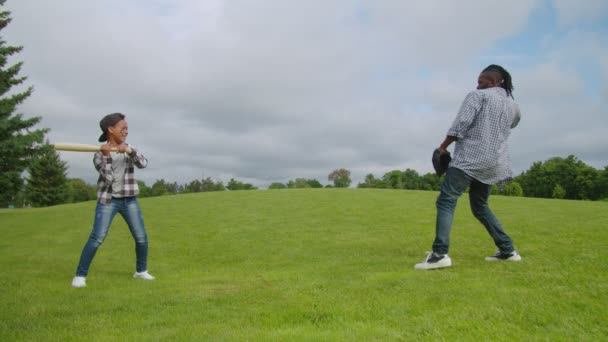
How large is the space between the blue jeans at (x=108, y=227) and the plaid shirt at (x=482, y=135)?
4776 mm

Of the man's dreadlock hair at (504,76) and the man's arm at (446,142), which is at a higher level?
the man's dreadlock hair at (504,76)

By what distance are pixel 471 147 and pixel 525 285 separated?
206 centimetres

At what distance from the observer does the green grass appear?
317 cm

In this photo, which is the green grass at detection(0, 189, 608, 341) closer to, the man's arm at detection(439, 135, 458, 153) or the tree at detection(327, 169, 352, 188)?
the man's arm at detection(439, 135, 458, 153)

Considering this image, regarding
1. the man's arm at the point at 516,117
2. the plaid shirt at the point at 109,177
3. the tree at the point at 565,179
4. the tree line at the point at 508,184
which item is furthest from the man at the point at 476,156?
the tree at the point at 565,179

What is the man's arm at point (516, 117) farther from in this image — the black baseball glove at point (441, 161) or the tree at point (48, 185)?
the tree at point (48, 185)

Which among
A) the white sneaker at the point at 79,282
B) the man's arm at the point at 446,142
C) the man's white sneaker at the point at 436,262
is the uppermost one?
the man's arm at the point at 446,142

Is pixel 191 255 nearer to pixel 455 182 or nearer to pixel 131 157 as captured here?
pixel 131 157

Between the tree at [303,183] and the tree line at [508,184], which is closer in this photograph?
the tree line at [508,184]

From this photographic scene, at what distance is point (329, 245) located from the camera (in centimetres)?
966

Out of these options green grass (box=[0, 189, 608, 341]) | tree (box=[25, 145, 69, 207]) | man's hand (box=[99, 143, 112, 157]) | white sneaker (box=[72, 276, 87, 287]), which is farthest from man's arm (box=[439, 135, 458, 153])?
tree (box=[25, 145, 69, 207])

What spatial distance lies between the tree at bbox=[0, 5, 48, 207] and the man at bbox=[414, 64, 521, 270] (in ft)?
82.9

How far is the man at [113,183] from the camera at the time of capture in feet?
19.4

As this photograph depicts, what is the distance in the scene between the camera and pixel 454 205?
5703mm
